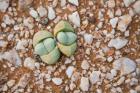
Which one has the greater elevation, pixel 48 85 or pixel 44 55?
pixel 44 55

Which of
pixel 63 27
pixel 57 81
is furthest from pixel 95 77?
pixel 63 27

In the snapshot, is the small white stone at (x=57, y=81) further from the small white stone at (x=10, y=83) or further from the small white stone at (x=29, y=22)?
the small white stone at (x=29, y=22)

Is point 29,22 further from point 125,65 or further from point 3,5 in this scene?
point 125,65

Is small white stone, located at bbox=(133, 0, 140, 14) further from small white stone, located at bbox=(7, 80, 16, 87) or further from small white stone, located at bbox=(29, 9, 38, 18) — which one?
small white stone, located at bbox=(7, 80, 16, 87)

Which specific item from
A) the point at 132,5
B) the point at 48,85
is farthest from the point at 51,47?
the point at 132,5

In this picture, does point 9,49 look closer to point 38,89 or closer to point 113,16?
point 38,89

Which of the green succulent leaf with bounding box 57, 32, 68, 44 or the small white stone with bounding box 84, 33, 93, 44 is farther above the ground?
the green succulent leaf with bounding box 57, 32, 68, 44

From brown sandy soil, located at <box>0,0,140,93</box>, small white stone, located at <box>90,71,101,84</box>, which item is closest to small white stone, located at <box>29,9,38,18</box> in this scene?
brown sandy soil, located at <box>0,0,140,93</box>
